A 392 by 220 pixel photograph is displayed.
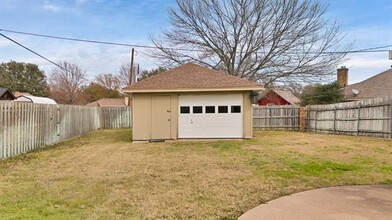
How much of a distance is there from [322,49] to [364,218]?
20.7m

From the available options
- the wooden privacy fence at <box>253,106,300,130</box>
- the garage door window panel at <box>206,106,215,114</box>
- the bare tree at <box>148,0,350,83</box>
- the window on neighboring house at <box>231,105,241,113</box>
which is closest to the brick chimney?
the bare tree at <box>148,0,350,83</box>

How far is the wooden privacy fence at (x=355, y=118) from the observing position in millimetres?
12953

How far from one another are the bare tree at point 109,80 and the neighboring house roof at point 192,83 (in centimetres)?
4156

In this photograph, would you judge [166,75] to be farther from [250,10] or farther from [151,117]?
[250,10]

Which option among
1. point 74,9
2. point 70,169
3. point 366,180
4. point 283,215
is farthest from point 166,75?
point 283,215

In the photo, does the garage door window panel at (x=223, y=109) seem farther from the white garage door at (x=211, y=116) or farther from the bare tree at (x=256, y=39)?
the bare tree at (x=256, y=39)

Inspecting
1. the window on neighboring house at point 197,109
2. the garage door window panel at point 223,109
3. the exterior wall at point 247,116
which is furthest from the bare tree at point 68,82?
the exterior wall at point 247,116

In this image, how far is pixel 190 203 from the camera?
4.39 metres

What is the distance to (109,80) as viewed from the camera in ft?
178

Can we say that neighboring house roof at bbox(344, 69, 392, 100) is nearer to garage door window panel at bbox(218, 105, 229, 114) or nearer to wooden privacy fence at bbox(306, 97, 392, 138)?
wooden privacy fence at bbox(306, 97, 392, 138)

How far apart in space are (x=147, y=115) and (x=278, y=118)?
10480mm

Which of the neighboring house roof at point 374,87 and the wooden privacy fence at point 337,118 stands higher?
the neighboring house roof at point 374,87

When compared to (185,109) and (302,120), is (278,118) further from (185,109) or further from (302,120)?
(185,109)

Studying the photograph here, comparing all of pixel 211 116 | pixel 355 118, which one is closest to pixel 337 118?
pixel 355 118
